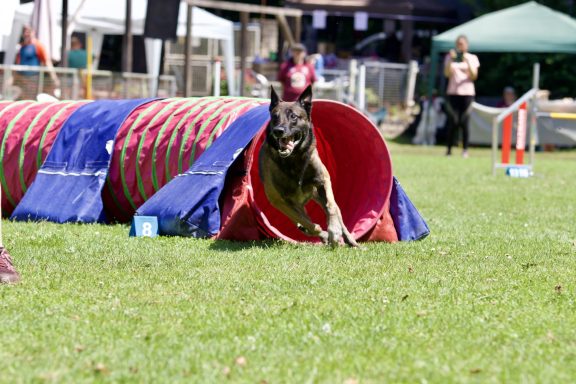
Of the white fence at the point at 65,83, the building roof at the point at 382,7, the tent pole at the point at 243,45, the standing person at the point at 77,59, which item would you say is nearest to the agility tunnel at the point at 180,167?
the white fence at the point at 65,83

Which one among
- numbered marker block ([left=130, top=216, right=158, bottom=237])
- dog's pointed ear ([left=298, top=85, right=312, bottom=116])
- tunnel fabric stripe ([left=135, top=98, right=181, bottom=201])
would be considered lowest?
numbered marker block ([left=130, top=216, right=158, bottom=237])

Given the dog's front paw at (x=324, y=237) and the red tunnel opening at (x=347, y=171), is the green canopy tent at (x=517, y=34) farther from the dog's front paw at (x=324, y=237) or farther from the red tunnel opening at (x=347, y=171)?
the dog's front paw at (x=324, y=237)

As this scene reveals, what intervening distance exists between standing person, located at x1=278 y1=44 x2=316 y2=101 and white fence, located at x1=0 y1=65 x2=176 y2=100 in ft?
9.32

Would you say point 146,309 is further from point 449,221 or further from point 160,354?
point 449,221

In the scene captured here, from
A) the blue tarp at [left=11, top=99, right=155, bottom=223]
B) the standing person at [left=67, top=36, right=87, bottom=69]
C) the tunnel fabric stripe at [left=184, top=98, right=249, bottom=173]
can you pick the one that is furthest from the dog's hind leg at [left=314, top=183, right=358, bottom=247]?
the standing person at [left=67, top=36, right=87, bottom=69]

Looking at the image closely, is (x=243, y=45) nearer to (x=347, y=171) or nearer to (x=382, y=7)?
(x=382, y=7)

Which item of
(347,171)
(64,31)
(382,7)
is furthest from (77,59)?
(382,7)

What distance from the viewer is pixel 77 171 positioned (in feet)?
33.1

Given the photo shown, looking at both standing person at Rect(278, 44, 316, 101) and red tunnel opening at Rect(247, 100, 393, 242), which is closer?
red tunnel opening at Rect(247, 100, 393, 242)

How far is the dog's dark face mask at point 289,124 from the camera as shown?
7.76 metres

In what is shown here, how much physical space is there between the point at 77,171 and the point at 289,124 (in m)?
3.04

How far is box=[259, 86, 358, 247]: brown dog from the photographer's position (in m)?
7.85

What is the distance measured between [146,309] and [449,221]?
5215mm

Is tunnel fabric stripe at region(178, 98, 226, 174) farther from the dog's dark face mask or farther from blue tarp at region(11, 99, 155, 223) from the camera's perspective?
the dog's dark face mask
